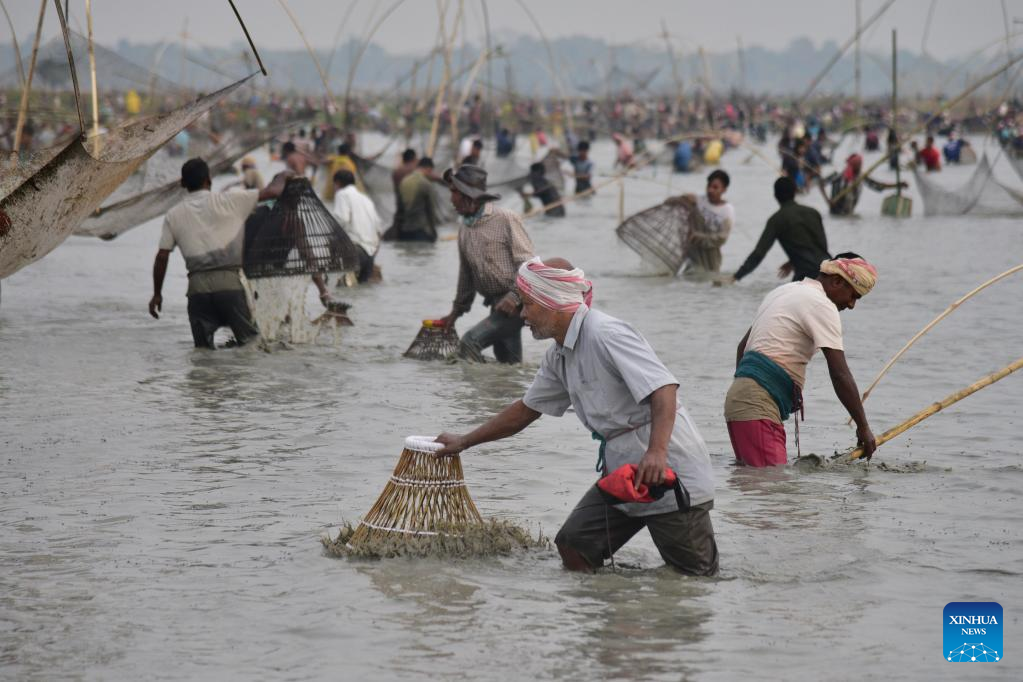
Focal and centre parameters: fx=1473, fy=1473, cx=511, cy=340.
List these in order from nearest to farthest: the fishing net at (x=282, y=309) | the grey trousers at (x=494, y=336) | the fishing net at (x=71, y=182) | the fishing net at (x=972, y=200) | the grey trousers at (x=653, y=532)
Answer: the grey trousers at (x=653, y=532) < the fishing net at (x=71, y=182) < the grey trousers at (x=494, y=336) < the fishing net at (x=282, y=309) < the fishing net at (x=972, y=200)

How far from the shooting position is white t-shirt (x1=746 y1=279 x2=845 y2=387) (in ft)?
18.6

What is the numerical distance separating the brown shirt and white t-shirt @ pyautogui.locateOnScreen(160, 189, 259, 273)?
58.5 inches

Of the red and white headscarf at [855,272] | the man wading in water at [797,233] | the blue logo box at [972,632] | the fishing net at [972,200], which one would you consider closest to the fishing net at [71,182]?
the red and white headscarf at [855,272]

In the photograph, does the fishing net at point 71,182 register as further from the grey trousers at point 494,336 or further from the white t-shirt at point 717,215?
the white t-shirt at point 717,215

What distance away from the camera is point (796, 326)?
5812 mm

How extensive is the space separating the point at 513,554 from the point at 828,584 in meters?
1.04

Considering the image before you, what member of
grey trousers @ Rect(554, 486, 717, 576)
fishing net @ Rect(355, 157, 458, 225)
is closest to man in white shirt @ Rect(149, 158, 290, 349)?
grey trousers @ Rect(554, 486, 717, 576)

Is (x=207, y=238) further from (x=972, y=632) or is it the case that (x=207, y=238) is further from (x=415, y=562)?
(x=972, y=632)

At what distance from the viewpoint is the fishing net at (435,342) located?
367 inches

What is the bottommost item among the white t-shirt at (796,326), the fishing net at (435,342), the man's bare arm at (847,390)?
the fishing net at (435,342)

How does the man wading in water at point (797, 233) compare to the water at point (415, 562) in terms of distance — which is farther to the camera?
the man wading in water at point (797, 233)

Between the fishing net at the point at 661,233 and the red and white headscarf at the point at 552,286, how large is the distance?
9.68 metres

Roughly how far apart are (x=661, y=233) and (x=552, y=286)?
10.1 metres

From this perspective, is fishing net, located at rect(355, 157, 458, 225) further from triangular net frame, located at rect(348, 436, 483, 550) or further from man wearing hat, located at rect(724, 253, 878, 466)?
triangular net frame, located at rect(348, 436, 483, 550)
